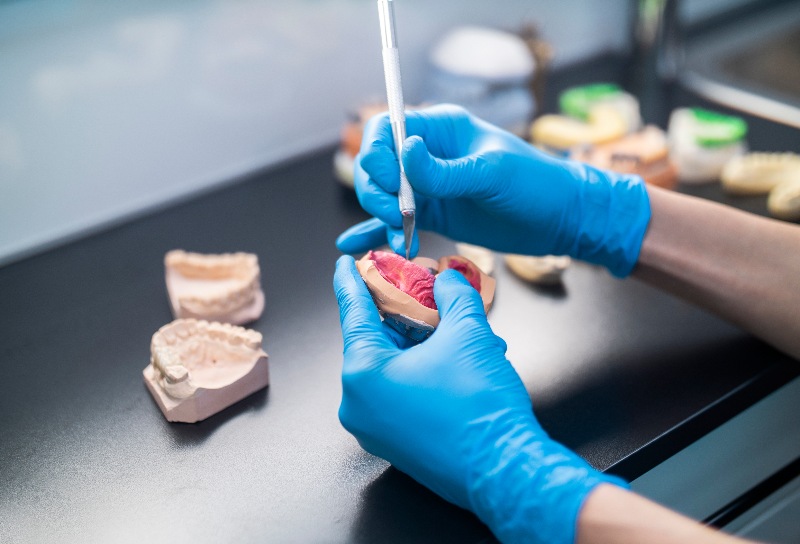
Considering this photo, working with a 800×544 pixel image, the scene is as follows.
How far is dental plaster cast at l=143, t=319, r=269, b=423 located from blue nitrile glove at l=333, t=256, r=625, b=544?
0.58ft

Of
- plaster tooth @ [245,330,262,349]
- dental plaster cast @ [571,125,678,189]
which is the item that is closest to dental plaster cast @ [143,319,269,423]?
plaster tooth @ [245,330,262,349]

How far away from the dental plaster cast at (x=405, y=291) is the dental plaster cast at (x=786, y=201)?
0.63m

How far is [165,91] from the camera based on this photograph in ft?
4.59

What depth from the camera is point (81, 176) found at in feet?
4.50

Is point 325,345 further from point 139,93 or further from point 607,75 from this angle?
point 607,75

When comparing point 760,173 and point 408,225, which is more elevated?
point 408,225

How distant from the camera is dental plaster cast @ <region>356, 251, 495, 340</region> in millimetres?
946

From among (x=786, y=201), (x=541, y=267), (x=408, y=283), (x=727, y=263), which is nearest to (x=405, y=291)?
(x=408, y=283)

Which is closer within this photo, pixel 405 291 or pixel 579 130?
pixel 405 291

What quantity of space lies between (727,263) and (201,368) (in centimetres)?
77

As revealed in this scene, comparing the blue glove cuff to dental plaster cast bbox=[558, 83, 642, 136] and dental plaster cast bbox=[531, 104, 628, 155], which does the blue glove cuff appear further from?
dental plaster cast bbox=[558, 83, 642, 136]

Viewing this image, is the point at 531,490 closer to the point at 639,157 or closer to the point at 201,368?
the point at 201,368

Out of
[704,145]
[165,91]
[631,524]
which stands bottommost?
[631,524]

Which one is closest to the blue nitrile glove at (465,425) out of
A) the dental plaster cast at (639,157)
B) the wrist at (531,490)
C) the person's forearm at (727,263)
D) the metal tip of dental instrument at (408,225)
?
the wrist at (531,490)
